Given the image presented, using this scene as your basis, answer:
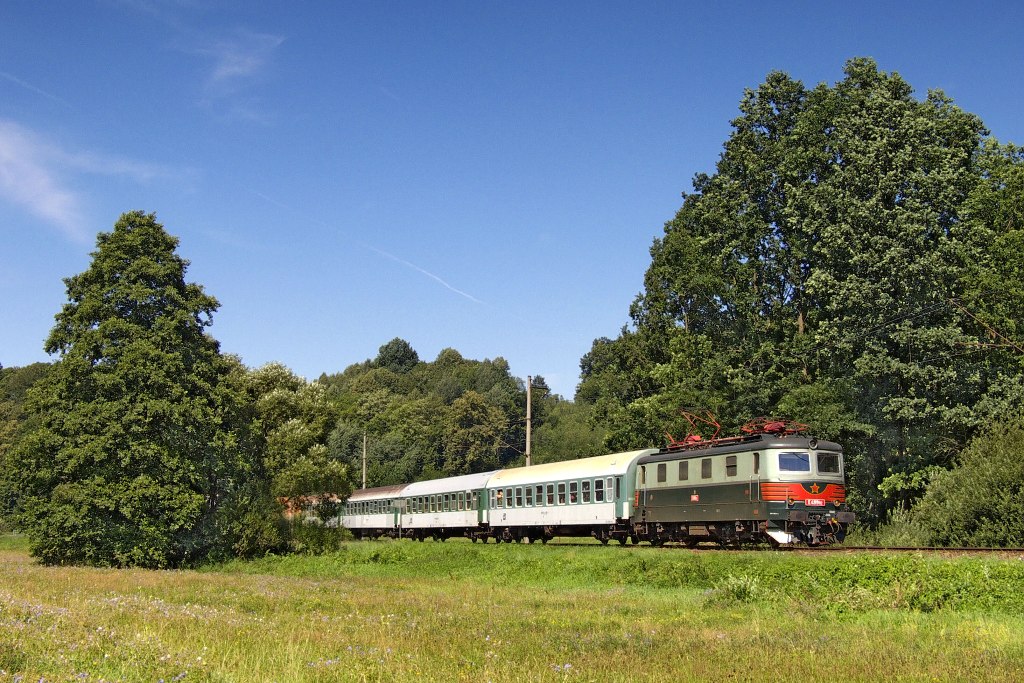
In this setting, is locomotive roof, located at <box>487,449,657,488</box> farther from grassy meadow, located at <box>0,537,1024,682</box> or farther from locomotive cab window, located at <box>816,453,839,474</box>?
grassy meadow, located at <box>0,537,1024,682</box>

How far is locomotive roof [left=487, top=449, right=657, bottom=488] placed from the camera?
1548 inches

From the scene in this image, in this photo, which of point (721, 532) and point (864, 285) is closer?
point (721, 532)

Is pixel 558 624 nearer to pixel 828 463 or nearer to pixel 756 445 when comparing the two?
pixel 756 445

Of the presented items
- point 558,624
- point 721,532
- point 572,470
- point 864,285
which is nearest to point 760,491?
point 721,532

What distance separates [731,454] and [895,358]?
37.9ft

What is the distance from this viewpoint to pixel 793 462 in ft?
105

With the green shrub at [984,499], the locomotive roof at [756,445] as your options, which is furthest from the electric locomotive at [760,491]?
the green shrub at [984,499]

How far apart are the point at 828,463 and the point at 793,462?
183cm

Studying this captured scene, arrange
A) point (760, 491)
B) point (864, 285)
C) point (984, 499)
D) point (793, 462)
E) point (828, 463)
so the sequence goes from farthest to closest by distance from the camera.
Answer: point (864, 285) < point (828, 463) < point (793, 462) < point (760, 491) < point (984, 499)

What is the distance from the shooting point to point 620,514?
127 feet

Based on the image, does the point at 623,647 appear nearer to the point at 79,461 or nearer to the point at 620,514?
the point at 620,514

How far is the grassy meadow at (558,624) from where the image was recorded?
39.3ft

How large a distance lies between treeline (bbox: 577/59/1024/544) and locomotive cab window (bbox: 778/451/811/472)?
5371 millimetres

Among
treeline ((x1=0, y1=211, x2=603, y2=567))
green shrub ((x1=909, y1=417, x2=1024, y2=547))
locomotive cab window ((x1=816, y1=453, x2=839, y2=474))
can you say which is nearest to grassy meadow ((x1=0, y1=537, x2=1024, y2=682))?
locomotive cab window ((x1=816, y1=453, x2=839, y2=474))
